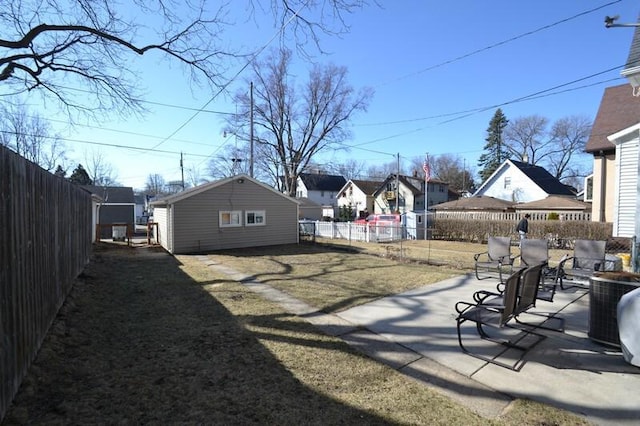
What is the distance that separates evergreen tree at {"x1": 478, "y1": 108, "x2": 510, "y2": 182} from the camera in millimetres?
55844

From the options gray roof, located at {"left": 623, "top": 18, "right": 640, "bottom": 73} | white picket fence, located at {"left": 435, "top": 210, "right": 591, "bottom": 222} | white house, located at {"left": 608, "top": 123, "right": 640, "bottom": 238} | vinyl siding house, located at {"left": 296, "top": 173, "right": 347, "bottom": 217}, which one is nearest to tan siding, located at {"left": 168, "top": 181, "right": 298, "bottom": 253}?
white picket fence, located at {"left": 435, "top": 210, "right": 591, "bottom": 222}

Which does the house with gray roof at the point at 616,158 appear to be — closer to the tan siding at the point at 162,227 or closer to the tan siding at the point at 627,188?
the tan siding at the point at 627,188

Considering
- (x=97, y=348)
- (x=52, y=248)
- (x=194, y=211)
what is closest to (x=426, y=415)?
(x=97, y=348)

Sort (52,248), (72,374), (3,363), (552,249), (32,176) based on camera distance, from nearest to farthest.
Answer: (3,363)
(72,374)
(32,176)
(52,248)
(552,249)

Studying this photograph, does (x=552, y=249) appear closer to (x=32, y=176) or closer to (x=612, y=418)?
(x=612, y=418)

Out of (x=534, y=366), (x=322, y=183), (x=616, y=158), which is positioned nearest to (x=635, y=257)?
(x=616, y=158)

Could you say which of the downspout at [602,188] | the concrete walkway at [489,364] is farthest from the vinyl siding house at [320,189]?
the concrete walkway at [489,364]

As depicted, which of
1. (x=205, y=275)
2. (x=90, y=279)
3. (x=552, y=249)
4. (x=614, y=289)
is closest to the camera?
(x=614, y=289)

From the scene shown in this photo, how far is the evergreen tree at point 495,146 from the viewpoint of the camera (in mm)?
55844

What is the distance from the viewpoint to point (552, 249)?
1598 centimetres

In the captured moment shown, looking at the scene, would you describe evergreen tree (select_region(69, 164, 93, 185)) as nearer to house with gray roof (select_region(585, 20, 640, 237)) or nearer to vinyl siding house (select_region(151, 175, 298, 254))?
vinyl siding house (select_region(151, 175, 298, 254))

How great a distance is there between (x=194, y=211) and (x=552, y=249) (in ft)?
53.9

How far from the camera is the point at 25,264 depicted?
321 cm

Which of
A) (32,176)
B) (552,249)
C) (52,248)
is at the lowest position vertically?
(552,249)
